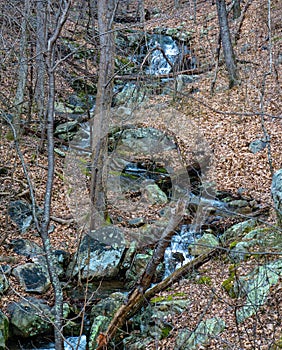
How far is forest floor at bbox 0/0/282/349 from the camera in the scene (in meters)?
4.98

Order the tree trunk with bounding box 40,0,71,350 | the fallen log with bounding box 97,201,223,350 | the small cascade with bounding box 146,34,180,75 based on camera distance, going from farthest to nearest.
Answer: the small cascade with bounding box 146,34,180,75
the fallen log with bounding box 97,201,223,350
the tree trunk with bounding box 40,0,71,350

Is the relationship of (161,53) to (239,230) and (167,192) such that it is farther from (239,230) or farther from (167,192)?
(239,230)

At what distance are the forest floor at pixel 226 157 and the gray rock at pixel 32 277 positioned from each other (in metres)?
0.20

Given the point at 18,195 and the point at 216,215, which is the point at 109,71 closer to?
the point at 18,195

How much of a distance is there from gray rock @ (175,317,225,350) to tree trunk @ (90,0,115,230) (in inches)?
160

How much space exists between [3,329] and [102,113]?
4846mm

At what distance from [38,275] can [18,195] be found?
2.42 metres

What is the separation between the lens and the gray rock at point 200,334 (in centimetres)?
502

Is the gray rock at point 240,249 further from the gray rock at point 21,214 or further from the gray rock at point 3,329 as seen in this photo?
the gray rock at point 21,214

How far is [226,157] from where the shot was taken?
35.4ft

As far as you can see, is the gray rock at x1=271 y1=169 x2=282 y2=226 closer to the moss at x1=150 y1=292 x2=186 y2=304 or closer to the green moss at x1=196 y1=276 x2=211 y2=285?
the green moss at x1=196 y1=276 x2=211 y2=285

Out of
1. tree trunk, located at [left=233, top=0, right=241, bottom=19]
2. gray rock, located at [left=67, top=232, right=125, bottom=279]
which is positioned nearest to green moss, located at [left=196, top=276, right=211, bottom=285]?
gray rock, located at [left=67, top=232, right=125, bottom=279]

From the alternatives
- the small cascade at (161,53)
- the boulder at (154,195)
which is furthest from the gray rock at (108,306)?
the small cascade at (161,53)

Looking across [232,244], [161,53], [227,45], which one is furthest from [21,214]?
[161,53]
